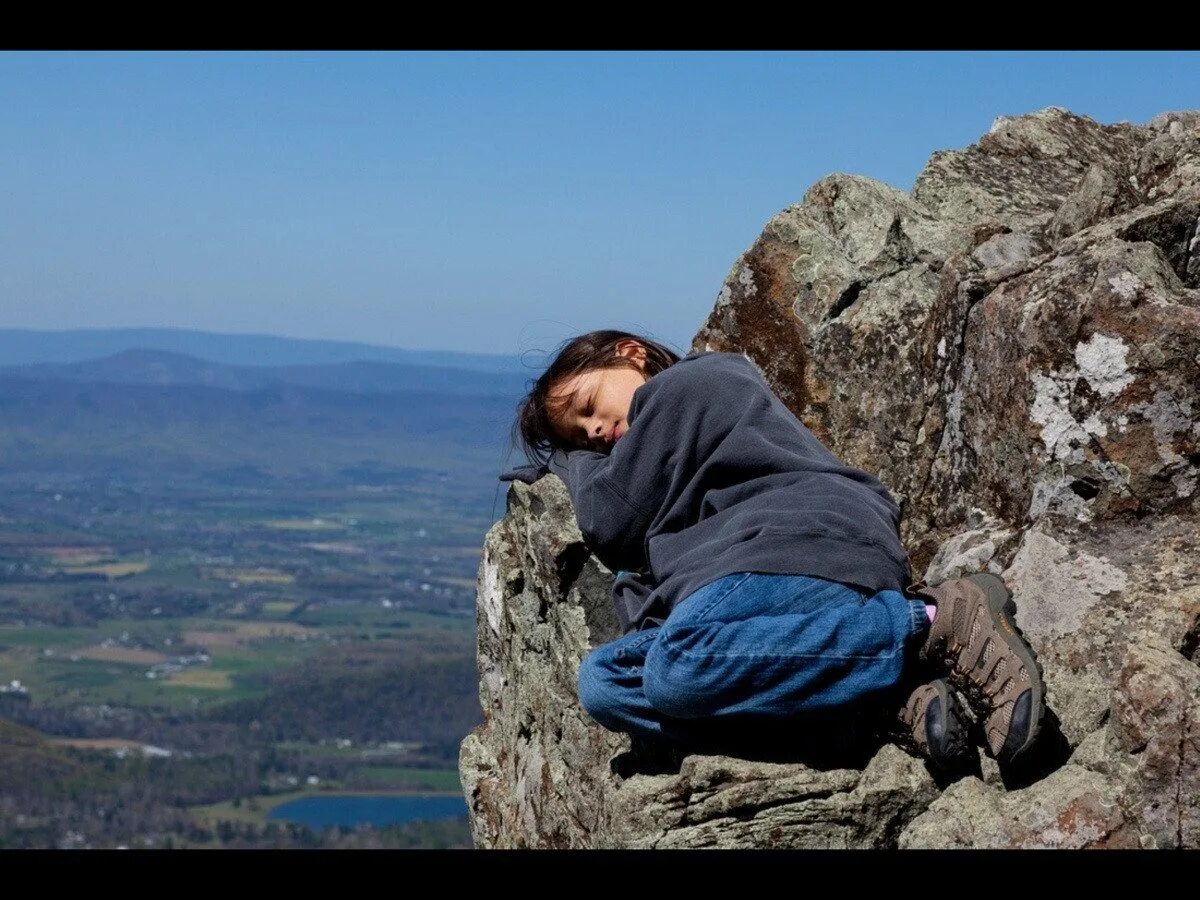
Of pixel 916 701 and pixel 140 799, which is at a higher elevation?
pixel 916 701

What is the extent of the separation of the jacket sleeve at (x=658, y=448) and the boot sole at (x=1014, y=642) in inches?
68.1

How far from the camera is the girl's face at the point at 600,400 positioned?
348 inches

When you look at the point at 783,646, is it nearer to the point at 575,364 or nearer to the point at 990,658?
the point at 990,658

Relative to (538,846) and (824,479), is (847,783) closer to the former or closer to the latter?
(824,479)

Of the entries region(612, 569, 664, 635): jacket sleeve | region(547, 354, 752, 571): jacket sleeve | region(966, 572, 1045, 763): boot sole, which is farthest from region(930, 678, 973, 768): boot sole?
region(547, 354, 752, 571): jacket sleeve

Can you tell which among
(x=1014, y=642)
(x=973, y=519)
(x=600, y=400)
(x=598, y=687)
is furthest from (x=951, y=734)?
(x=600, y=400)

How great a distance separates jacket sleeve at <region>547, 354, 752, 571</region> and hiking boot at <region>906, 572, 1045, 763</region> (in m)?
1.62

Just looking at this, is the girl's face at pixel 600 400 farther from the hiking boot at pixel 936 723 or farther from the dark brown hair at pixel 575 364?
the hiking boot at pixel 936 723

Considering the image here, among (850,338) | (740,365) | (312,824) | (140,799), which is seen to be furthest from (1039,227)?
(140,799)

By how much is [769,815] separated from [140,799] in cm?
14107

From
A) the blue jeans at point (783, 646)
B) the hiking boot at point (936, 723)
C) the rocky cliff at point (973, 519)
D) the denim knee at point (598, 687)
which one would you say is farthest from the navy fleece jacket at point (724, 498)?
the rocky cliff at point (973, 519)

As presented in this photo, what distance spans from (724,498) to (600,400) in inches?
60.4

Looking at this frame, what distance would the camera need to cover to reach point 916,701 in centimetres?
729

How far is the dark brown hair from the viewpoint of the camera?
8.98 m
